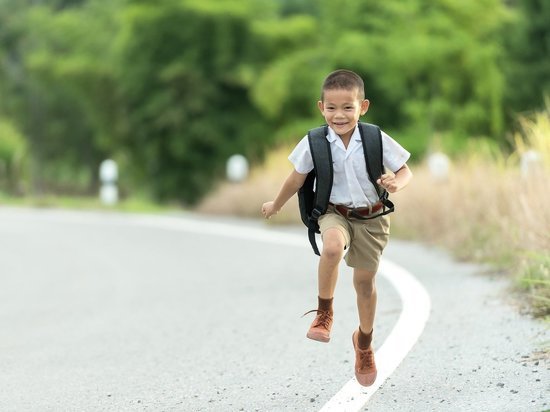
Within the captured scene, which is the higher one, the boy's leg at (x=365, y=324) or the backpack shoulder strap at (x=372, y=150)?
the backpack shoulder strap at (x=372, y=150)

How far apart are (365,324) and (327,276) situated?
34cm

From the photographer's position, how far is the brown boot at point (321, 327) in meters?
5.09

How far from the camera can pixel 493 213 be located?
35.3 ft

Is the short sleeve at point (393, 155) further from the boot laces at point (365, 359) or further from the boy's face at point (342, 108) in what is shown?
the boot laces at point (365, 359)

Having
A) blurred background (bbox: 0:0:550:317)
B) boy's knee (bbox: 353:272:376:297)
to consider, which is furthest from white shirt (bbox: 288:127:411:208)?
blurred background (bbox: 0:0:550:317)

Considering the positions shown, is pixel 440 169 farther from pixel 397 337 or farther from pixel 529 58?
pixel 529 58

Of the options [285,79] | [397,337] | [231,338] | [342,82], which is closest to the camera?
[342,82]

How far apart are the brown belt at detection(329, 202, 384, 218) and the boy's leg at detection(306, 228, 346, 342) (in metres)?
0.15

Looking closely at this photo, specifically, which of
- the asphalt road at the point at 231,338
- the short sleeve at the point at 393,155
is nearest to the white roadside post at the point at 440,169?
the asphalt road at the point at 231,338

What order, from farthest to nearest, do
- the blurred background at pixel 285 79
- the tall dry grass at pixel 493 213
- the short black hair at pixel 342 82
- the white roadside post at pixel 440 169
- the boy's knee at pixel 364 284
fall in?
the blurred background at pixel 285 79, the white roadside post at pixel 440 169, the tall dry grass at pixel 493 213, the boy's knee at pixel 364 284, the short black hair at pixel 342 82

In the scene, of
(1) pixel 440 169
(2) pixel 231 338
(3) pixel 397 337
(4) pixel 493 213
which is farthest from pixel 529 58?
(3) pixel 397 337

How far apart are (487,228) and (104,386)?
667 cm

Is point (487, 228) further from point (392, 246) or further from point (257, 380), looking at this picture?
point (257, 380)

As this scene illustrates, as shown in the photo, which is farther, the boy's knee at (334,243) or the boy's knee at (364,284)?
the boy's knee at (364,284)
